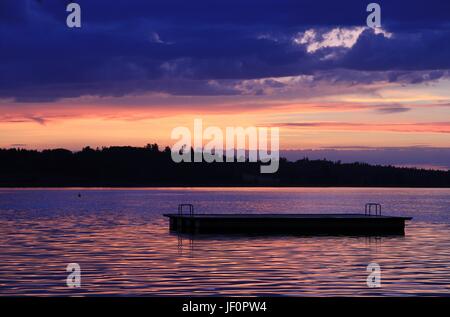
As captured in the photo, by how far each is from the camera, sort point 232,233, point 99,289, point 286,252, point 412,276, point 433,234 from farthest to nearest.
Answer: point 433,234
point 232,233
point 286,252
point 412,276
point 99,289

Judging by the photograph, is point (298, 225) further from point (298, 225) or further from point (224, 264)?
point (224, 264)

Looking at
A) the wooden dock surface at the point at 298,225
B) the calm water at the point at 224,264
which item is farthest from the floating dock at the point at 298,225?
the calm water at the point at 224,264

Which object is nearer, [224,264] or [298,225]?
[224,264]

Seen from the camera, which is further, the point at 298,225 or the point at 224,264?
the point at 298,225

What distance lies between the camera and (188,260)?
4456 centimetres

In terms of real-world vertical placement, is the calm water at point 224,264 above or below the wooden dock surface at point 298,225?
below

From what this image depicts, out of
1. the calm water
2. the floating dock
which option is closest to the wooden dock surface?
the floating dock

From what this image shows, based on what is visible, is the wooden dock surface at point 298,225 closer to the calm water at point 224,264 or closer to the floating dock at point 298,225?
the floating dock at point 298,225

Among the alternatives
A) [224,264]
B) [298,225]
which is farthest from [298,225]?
[224,264]

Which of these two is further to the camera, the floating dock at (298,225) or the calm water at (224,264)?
the floating dock at (298,225)

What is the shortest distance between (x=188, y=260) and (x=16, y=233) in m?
35.2

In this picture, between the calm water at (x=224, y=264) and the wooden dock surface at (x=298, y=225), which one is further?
the wooden dock surface at (x=298, y=225)

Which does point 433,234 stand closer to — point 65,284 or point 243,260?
point 243,260
